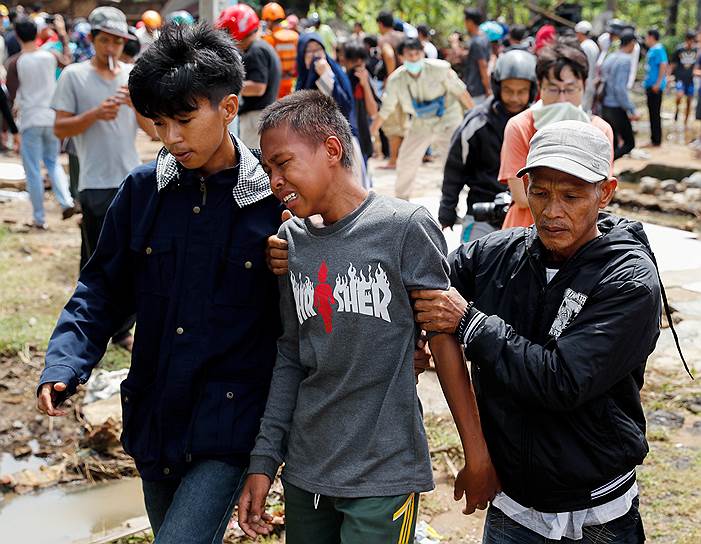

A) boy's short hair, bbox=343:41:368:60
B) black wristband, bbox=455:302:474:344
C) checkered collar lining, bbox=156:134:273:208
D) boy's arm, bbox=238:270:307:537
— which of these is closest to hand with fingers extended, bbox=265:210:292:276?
boy's arm, bbox=238:270:307:537

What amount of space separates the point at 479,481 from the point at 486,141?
312 cm

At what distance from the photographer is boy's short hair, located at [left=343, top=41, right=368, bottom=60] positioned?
11.2 metres

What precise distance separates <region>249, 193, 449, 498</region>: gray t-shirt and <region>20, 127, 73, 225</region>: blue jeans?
24.3ft

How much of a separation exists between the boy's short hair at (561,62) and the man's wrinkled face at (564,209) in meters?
2.05

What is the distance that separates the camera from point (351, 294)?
7.37 feet

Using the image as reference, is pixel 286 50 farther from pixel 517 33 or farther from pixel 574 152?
pixel 574 152

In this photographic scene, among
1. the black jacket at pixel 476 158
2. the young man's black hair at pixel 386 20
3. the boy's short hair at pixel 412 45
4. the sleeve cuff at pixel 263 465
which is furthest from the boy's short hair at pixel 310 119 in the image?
the young man's black hair at pixel 386 20

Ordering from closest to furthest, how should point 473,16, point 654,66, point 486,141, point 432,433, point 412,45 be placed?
point 432,433 → point 486,141 → point 412,45 → point 473,16 → point 654,66

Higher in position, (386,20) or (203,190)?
(203,190)

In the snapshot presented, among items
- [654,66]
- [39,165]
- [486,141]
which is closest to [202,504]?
[486,141]

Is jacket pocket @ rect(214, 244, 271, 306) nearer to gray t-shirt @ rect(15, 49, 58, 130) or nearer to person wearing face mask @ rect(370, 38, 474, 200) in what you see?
gray t-shirt @ rect(15, 49, 58, 130)

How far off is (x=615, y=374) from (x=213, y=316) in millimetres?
1025

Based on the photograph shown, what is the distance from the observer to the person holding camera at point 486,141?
5.02m

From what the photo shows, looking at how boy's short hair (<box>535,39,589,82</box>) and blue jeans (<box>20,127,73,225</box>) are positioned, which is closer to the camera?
boy's short hair (<box>535,39,589,82</box>)
